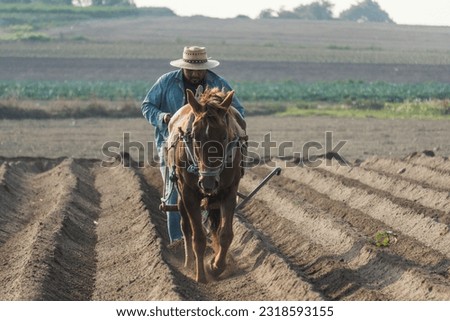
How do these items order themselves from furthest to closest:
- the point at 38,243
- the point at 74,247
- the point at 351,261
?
the point at 74,247 < the point at 38,243 < the point at 351,261

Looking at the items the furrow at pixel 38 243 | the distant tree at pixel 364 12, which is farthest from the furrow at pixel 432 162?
the distant tree at pixel 364 12

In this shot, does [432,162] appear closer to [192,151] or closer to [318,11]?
[192,151]

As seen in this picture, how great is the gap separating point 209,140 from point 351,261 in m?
1.96

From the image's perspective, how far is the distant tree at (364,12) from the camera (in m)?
143

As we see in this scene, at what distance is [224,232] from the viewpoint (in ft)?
32.7

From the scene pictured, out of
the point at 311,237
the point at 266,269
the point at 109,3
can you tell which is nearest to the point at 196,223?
the point at 266,269

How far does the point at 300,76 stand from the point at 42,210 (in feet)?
169

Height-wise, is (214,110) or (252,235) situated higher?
(214,110)

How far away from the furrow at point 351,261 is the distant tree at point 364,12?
131251mm

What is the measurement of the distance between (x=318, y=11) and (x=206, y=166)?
137263mm

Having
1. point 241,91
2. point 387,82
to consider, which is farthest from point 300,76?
point 241,91

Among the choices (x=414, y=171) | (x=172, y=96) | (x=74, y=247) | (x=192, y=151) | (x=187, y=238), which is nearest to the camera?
(x=192, y=151)

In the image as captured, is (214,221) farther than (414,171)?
No

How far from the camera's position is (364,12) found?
143875 millimetres
